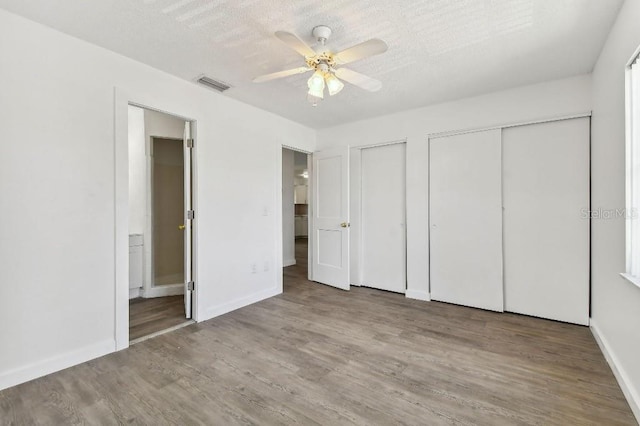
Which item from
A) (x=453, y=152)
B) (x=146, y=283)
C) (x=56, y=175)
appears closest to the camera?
(x=56, y=175)

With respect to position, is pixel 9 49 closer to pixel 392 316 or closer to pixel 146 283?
pixel 146 283

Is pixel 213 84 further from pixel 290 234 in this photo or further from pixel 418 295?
pixel 290 234

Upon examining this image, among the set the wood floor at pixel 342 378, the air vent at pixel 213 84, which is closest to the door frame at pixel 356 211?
the wood floor at pixel 342 378

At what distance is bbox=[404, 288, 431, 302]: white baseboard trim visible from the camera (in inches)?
146

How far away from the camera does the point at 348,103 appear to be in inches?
140

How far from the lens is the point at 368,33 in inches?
83.3

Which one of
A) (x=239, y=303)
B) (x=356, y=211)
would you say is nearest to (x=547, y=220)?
(x=356, y=211)

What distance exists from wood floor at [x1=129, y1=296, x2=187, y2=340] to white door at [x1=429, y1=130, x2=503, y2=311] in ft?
10.2

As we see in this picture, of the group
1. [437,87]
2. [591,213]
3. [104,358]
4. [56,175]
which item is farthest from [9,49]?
[591,213]

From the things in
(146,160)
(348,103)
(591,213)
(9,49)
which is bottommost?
(591,213)

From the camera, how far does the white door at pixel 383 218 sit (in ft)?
13.3

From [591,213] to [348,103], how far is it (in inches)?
108

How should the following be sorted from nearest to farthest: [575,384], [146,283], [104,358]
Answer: [575,384] < [104,358] < [146,283]

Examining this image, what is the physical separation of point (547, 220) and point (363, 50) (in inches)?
104
